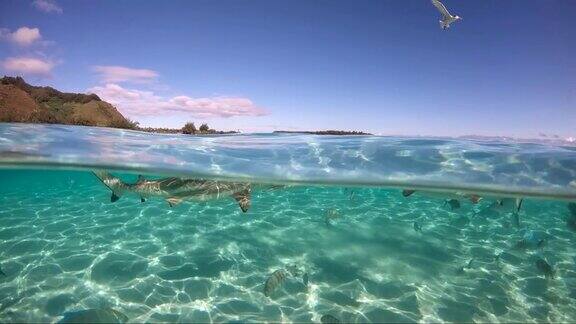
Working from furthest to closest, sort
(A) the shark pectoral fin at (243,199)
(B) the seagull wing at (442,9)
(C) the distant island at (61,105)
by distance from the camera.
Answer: (C) the distant island at (61,105)
(A) the shark pectoral fin at (243,199)
(B) the seagull wing at (442,9)

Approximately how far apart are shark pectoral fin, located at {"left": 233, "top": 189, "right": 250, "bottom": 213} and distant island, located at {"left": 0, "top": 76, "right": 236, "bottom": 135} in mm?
11096

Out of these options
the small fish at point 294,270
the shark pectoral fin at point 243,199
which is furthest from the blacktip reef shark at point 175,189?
the small fish at point 294,270

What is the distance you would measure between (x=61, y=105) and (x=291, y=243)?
2599 centimetres

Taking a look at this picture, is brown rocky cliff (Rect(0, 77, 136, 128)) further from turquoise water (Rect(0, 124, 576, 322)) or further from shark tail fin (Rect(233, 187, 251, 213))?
shark tail fin (Rect(233, 187, 251, 213))

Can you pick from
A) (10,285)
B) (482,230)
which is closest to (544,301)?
(482,230)

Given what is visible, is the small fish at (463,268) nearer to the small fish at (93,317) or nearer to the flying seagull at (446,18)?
the flying seagull at (446,18)

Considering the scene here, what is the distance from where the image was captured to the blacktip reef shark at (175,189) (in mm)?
10742

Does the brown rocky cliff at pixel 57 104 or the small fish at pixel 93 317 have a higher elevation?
the brown rocky cliff at pixel 57 104

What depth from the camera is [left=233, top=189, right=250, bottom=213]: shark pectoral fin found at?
1061 cm

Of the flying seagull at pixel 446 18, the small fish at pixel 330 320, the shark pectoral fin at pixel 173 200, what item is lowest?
the small fish at pixel 330 320

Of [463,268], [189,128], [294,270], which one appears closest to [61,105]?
[189,128]

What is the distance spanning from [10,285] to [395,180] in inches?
544

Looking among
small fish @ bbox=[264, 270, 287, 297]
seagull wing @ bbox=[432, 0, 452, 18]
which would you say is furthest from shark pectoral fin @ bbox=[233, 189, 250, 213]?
seagull wing @ bbox=[432, 0, 452, 18]

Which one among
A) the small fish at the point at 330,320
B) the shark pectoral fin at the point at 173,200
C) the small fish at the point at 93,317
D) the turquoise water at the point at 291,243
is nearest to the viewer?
the small fish at the point at 93,317
